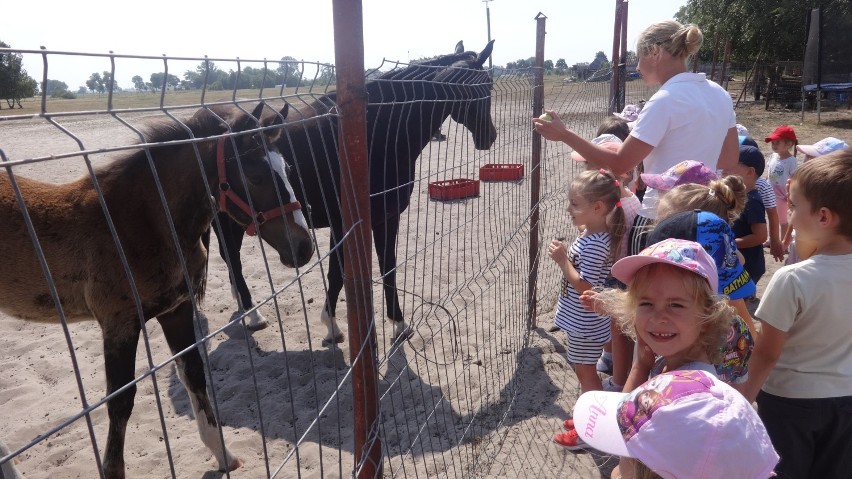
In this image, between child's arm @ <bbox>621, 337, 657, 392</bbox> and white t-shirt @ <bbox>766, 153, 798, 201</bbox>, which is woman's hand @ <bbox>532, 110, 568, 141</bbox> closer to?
child's arm @ <bbox>621, 337, 657, 392</bbox>

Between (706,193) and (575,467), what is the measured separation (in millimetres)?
1573

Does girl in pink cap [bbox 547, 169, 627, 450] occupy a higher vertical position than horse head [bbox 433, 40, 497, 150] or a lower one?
lower

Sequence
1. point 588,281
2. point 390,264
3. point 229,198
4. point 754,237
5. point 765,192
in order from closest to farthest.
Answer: point 588,281 → point 229,198 → point 754,237 → point 765,192 → point 390,264

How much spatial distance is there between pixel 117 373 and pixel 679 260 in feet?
8.29

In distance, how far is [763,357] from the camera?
197 centimetres

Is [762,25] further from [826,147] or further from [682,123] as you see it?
[682,123]

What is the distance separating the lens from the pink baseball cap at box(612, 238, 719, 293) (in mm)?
1637

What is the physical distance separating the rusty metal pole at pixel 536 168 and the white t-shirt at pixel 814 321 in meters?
2.40

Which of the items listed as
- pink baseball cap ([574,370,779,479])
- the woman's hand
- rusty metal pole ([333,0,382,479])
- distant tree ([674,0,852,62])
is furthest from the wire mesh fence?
distant tree ([674,0,852,62])

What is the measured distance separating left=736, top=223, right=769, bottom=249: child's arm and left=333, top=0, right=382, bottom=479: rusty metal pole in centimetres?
273

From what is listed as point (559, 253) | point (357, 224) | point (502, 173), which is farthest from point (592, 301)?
point (502, 173)

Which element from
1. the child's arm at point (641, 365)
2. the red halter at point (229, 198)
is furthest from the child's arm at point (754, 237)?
the red halter at point (229, 198)

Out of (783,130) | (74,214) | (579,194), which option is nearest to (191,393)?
(74,214)

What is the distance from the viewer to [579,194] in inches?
110
